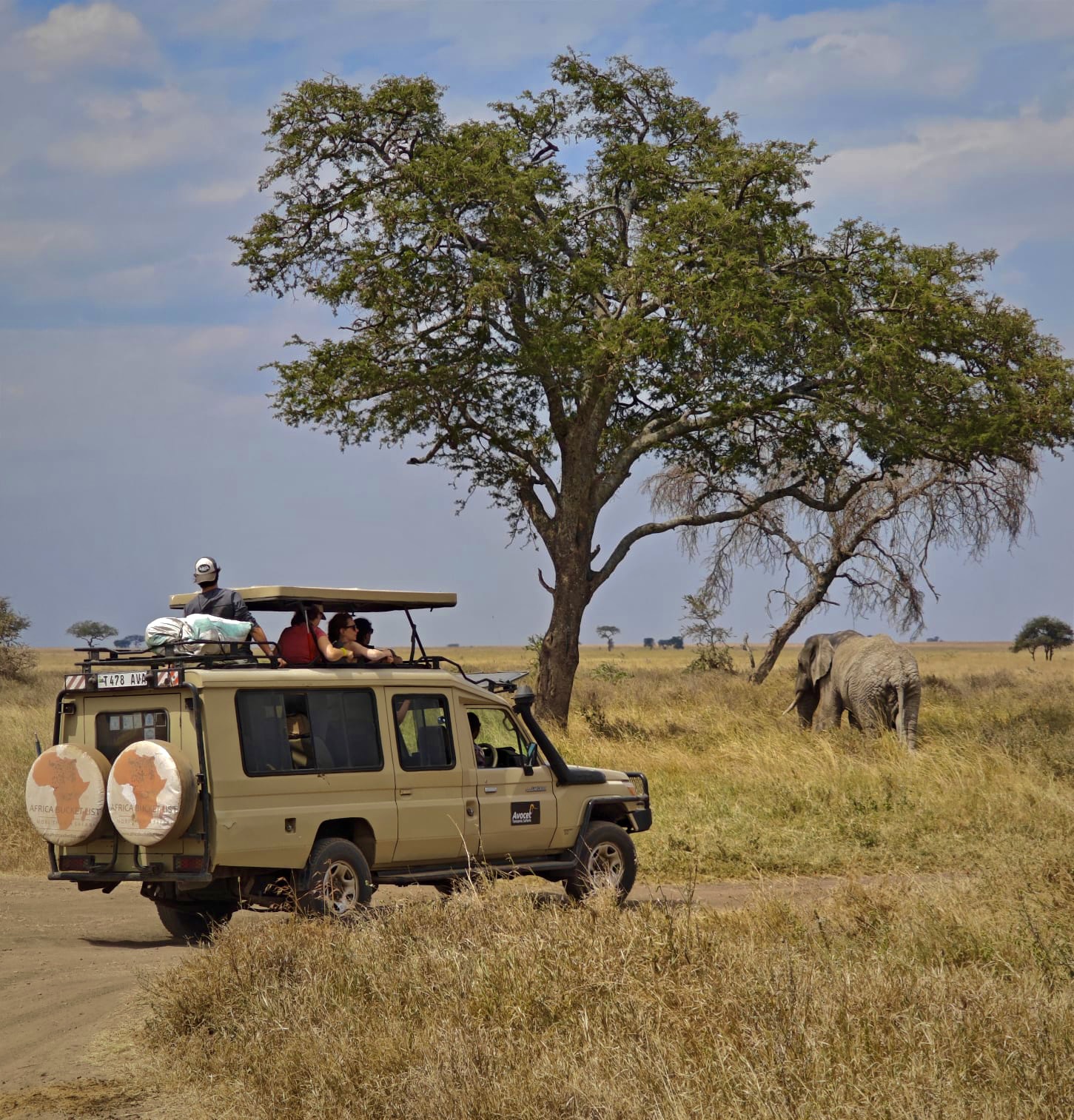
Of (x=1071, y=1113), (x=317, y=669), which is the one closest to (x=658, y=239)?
(x=317, y=669)

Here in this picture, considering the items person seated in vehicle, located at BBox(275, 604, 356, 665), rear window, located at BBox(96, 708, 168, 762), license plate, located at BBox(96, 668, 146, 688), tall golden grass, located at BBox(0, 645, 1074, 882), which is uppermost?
person seated in vehicle, located at BBox(275, 604, 356, 665)

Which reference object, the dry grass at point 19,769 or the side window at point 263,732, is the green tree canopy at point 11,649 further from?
the side window at point 263,732

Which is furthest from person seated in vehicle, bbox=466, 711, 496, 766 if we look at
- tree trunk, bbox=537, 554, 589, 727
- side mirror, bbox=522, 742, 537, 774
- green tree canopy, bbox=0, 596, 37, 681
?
Result: green tree canopy, bbox=0, 596, 37, 681

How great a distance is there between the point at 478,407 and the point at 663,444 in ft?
10.8

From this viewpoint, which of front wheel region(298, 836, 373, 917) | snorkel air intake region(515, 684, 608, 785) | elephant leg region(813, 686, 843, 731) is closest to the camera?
front wheel region(298, 836, 373, 917)

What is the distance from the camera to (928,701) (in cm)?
2962

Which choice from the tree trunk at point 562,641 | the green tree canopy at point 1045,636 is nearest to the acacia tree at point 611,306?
the tree trunk at point 562,641

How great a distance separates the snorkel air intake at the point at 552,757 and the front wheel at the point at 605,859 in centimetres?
39

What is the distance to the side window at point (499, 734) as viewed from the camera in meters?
11.1

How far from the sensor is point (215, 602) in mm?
10539

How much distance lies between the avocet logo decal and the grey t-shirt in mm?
2494

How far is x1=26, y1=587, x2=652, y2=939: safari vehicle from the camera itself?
9211 mm

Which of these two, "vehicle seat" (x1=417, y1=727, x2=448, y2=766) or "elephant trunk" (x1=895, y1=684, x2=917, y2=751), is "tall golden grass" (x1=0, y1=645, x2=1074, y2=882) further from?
"vehicle seat" (x1=417, y1=727, x2=448, y2=766)

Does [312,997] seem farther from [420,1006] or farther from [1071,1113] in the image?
[1071,1113]
